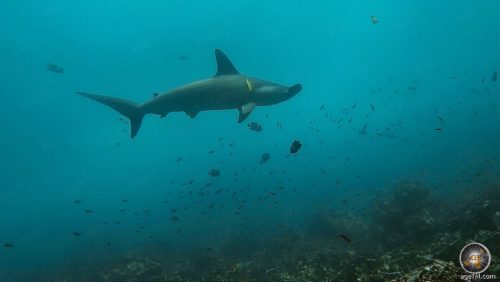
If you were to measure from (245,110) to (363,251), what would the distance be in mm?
7380

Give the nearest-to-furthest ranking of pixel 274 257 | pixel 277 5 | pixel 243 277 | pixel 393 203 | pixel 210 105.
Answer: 1. pixel 210 105
2. pixel 243 277
3. pixel 274 257
4. pixel 393 203
5. pixel 277 5

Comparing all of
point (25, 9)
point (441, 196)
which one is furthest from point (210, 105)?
point (25, 9)

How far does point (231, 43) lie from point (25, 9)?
25.5 meters

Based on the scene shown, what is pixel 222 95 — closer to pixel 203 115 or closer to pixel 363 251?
pixel 363 251

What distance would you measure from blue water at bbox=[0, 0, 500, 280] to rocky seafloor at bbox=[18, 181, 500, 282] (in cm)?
277

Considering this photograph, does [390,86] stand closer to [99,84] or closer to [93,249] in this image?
[99,84]

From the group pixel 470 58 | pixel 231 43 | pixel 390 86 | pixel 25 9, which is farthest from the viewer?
pixel 390 86

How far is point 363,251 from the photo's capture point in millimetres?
13164

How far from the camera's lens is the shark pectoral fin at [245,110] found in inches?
399

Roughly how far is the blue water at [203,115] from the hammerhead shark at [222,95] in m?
8.13

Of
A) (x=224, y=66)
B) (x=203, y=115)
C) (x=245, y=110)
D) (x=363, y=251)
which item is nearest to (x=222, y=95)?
(x=245, y=110)

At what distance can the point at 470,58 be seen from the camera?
457ft

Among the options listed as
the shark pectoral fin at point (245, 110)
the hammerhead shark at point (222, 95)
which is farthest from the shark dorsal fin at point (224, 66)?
the shark pectoral fin at point (245, 110)

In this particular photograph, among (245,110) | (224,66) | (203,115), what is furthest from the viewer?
(203,115)
